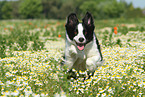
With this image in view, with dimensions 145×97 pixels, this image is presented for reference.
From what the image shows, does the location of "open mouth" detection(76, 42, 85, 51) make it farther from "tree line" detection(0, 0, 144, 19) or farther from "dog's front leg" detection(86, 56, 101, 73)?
"tree line" detection(0, 0, 144, 19)

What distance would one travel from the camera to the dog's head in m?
3.87

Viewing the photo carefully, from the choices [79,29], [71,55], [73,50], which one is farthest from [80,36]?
[71,55]

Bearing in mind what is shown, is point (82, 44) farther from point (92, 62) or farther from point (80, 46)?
point (92, 62)

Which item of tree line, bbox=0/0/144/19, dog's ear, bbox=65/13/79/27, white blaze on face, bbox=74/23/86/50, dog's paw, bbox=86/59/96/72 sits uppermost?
tree line, bbox=0/0/144/19

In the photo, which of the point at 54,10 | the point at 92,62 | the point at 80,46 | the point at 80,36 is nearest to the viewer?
the point at 80,36

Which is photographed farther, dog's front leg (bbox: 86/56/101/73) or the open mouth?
dog's front leg (bbox: 86/56/101/73)

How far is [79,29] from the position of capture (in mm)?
3871

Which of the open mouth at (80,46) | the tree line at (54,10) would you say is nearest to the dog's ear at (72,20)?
the open mouth at (80,46)

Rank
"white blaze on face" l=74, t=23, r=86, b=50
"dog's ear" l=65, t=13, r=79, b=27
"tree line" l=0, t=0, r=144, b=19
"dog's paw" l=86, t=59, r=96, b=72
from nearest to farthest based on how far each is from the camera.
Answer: "white blaze on face" l=74, t=23, r=86, b=50
"dog's ear" l=65, t=13, r=79, b=27
"dog's paw" l=86, t=59, r=96, b=72
"tree line" l=0, t=0, r=144, b=19

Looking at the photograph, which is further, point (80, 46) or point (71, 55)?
point (71, 55)

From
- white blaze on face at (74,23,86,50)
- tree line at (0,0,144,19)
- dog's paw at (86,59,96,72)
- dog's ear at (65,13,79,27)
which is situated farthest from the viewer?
tree line at (0,0,144,19)

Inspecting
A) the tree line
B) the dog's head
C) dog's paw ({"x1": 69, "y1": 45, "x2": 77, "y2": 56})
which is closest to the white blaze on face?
the dog's head

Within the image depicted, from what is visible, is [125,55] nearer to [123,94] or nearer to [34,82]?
[123,94]

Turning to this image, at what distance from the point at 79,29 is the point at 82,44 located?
13.1 inches
